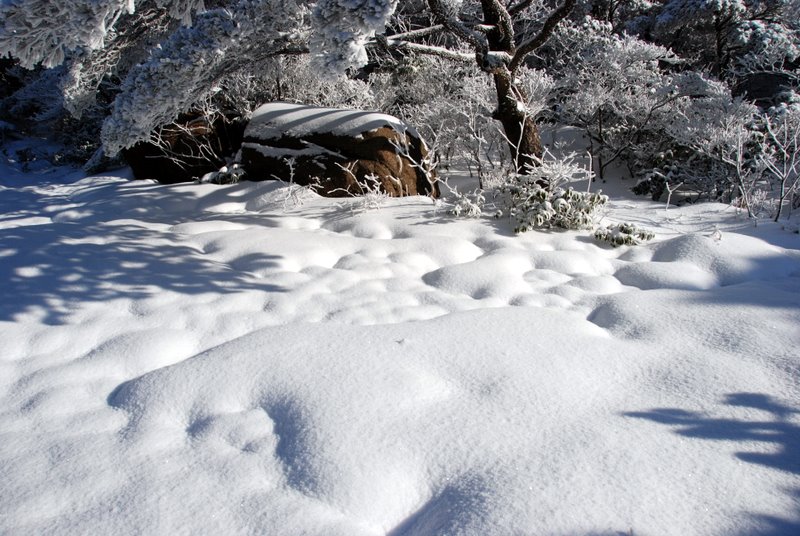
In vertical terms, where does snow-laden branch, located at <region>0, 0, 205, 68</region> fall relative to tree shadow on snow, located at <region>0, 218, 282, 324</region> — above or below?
above

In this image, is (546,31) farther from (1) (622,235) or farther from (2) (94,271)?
(2) (94,271)

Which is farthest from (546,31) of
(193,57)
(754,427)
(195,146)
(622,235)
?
(195,146)

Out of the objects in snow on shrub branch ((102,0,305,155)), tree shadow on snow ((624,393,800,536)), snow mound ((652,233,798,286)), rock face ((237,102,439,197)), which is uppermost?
snow on shrub branch ((102,0,305,155))

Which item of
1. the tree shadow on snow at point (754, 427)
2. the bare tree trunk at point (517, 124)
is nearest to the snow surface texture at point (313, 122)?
the bare tree trunk at point (517, 124)

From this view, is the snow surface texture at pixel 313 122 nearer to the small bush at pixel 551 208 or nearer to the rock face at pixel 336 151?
the rock face at pixel 336 151

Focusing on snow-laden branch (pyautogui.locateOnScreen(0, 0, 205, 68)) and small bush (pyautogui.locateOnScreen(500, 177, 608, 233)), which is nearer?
snow-laden branch (pyautogui.locateOnScreen(0, 0, 205, 68))

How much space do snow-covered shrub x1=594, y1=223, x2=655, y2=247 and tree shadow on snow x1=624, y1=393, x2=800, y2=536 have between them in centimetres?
229

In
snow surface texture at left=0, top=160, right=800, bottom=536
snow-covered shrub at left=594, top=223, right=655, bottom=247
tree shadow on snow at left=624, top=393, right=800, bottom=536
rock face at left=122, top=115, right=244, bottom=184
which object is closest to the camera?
snow surface texture at left=0, top=160, right=800, bottom=536

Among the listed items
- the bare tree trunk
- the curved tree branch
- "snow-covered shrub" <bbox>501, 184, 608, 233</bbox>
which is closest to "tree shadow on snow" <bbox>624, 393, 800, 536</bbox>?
"snow-covered shrub" <bbox>501, 184, 608, 233</bbox>

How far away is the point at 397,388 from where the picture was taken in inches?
85.1

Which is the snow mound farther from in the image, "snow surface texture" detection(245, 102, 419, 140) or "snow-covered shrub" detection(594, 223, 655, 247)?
"snow surface texture" detection(245, 102, 419, 140)

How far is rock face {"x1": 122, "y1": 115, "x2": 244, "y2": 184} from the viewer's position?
7367mm

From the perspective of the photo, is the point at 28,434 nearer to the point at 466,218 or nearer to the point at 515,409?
the point at 515,409

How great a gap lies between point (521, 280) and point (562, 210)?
140cm
